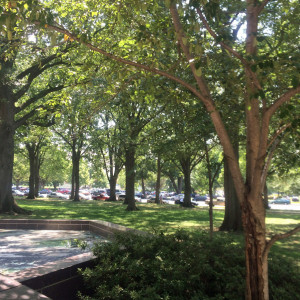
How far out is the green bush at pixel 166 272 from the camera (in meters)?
3.96

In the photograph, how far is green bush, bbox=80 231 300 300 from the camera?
3.96 m

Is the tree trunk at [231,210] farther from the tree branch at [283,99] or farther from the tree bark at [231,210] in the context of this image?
the tree branch at [283,99]

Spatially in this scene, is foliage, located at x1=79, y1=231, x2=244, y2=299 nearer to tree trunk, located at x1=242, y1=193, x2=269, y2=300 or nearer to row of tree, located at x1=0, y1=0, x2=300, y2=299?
tree trunk, located at x1=242, y1=193, x2=269, y2=300

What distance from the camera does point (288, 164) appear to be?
8.27m

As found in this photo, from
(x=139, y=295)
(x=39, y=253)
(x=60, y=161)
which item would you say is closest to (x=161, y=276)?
(x=139, y=295)

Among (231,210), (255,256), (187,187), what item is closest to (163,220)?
(231,210)

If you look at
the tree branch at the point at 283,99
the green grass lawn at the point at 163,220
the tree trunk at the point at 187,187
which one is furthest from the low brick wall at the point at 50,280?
the tree trunk at the point at 187,187

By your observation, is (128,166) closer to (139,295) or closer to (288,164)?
(288,164)

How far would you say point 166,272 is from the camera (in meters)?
4.26

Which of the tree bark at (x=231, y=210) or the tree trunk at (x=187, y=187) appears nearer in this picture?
the tree bark at (x=231, y=210)

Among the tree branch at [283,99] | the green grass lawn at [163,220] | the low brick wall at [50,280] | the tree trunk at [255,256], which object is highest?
the tree branch at [283,99]

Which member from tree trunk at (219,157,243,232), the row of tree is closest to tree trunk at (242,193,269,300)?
the row of tree

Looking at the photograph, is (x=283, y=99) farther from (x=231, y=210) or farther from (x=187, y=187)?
(x=187, y=187)

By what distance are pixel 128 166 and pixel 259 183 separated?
710 inches
